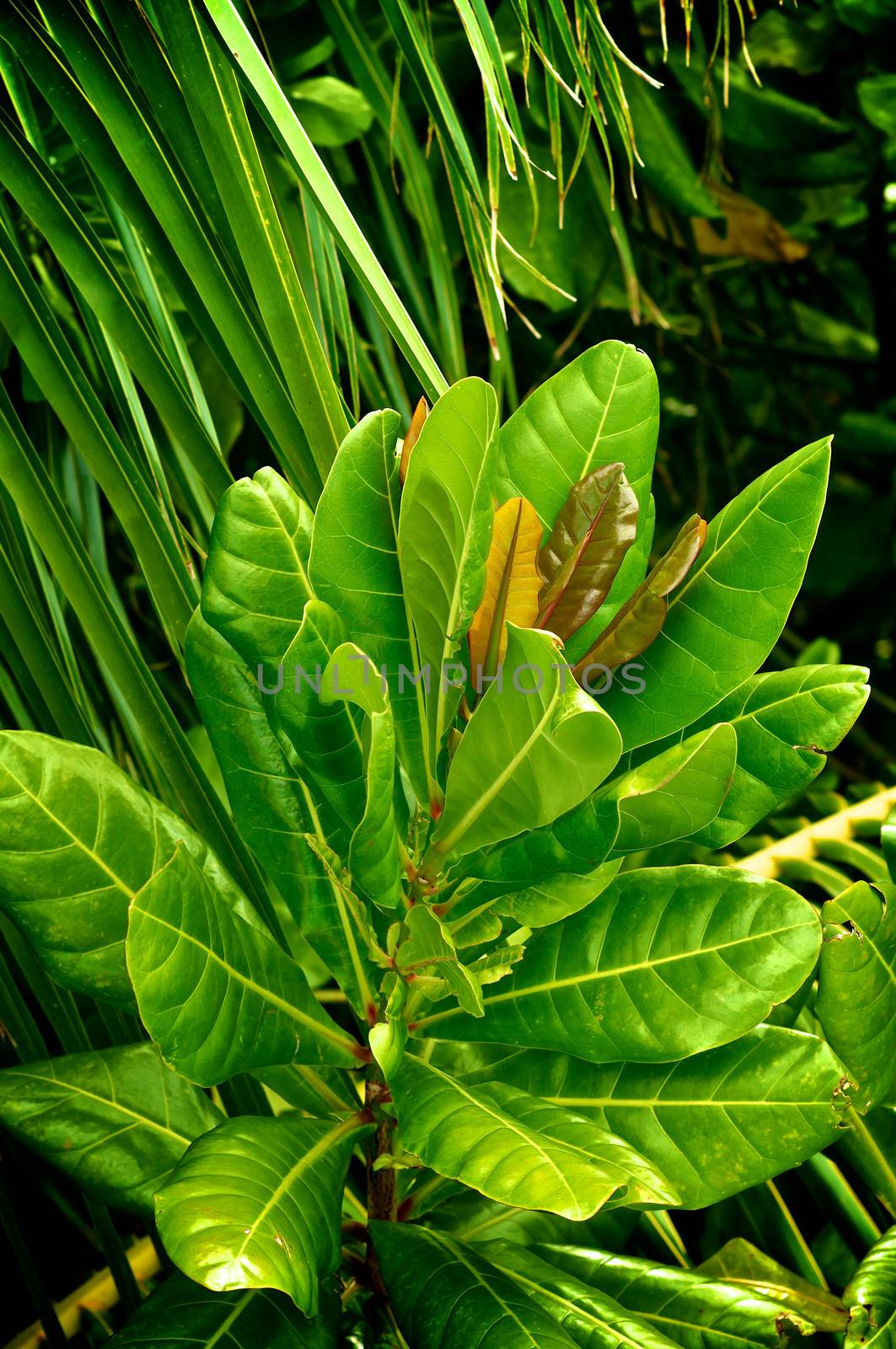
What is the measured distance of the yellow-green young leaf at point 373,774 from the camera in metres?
0.34

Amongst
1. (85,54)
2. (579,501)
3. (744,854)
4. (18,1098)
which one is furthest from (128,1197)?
(744,854)

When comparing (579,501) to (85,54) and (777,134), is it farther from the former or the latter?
→ (777,134)

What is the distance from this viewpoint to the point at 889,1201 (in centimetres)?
56

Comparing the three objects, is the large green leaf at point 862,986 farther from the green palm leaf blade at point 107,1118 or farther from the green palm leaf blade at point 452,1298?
the green palm leaf blade at point 107,1118

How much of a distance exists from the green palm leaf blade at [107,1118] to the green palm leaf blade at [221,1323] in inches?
1.4

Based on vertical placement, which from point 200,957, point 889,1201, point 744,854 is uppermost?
point 200,957

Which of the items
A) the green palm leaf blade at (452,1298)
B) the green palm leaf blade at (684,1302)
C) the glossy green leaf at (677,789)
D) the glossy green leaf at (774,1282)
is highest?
the glossy green leaf at (677,789)

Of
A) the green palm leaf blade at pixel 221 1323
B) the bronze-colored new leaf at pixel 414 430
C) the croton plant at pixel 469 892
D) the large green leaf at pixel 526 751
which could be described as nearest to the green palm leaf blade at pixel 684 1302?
the croton plant at pixel 469 892

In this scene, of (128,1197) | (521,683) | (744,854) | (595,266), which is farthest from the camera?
(595,266)

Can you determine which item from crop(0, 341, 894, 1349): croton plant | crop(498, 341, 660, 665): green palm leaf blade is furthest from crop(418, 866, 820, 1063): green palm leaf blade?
crop(498, 341, 660, 665): green palm leaf blade

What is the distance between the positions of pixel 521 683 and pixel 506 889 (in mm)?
111

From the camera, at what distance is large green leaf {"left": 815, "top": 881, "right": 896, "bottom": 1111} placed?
0.44 meters

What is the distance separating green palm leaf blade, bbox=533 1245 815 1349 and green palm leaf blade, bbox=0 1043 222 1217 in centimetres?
17

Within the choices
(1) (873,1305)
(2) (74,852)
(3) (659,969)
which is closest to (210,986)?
(2) (74,852)
